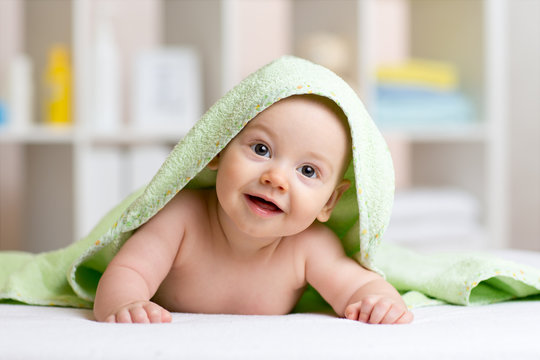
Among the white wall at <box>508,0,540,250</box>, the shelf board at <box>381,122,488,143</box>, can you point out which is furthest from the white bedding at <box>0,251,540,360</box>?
the white wall at <box>508,0,540,250</box>

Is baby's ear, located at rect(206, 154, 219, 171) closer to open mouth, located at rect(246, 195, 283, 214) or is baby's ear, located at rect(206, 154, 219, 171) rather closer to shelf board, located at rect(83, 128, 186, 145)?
open mouth, located at rect(246, 195, 283, 214)

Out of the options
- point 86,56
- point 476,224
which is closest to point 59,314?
point 86,56

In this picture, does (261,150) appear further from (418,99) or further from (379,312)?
(418,99)

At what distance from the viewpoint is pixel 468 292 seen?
3.27ft

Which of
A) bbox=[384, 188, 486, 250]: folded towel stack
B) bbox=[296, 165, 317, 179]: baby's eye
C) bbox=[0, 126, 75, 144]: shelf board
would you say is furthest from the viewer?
bbox=[384, 188, 486, 250]: folded towel stack

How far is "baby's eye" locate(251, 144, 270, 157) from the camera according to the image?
0.92 metres

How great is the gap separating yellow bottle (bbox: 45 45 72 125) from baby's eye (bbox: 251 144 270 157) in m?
1.43

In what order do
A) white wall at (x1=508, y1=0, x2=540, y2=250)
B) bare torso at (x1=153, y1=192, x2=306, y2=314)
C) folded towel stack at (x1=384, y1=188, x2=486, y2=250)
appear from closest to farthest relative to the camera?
1. bare torso at (x1=153, y1=192, x2=306, y2=314)
2. folded towel stack at (x1=384, y1=188, x2=486, y2=250)
3. white wall at (x1=508, y1=0, x2=540, y2=250)

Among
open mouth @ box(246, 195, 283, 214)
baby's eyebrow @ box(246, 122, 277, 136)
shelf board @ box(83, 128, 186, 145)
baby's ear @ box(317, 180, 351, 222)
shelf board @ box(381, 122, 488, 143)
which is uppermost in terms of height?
baby's eyebrow @ box(246, 122, 277, 136)

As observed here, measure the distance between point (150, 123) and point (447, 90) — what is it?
3.54 feet

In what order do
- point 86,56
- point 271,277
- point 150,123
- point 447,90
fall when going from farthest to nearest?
1. point 447,90
2. point 150,123
3. point 86,56
4. point 271,277

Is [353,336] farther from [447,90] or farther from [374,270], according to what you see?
[447,90]

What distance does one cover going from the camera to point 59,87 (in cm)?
218

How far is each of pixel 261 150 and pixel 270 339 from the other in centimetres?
28
